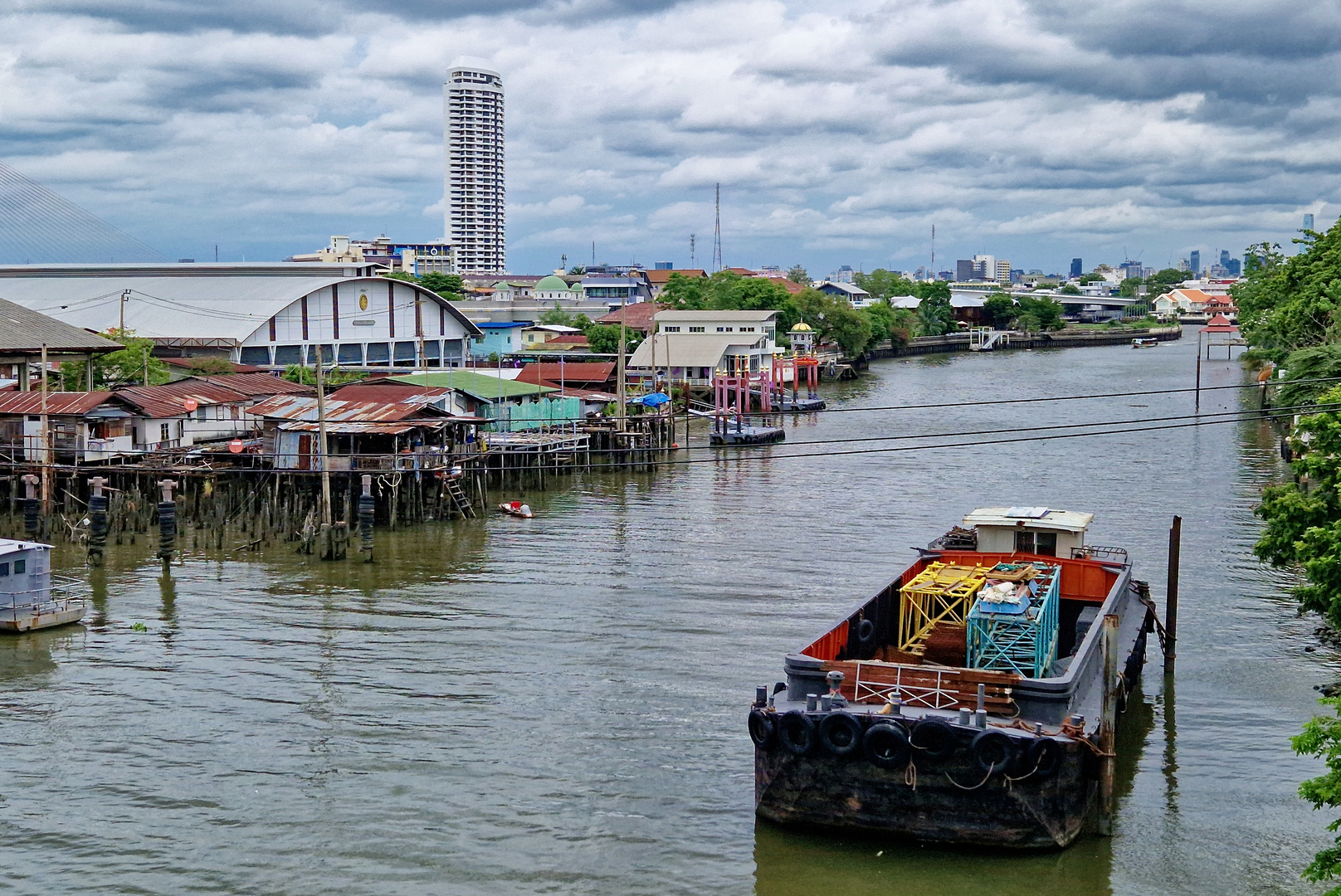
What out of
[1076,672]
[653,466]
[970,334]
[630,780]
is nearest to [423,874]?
[630,780]

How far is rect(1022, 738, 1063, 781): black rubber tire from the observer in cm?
1538

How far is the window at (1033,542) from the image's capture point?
25.3 metres

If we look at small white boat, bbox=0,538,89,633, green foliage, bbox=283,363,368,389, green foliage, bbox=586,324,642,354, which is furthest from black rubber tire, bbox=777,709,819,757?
green foliage, bbox=586,324,642,354

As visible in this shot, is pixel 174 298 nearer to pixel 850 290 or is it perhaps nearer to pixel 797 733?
pixel 797 733

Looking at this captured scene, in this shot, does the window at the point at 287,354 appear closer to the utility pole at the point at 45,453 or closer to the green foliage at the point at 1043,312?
the utility pole at the point at 45,453

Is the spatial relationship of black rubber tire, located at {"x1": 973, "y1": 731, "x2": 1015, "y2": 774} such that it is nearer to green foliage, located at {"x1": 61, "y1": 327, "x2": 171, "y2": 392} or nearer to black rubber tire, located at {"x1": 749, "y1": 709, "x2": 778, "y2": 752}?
black rubber tire, located at {"x1": 749, "y1": 709, "x2": 778, "y2": 752}

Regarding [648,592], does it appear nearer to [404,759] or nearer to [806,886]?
[404,759]

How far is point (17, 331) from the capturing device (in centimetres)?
4522

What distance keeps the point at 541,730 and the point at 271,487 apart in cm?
2162

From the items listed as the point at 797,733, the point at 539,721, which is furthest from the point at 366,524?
the point at 797,733

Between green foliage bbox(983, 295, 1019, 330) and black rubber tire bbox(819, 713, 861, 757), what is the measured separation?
443ft

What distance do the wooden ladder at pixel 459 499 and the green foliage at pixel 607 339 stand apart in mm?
42717

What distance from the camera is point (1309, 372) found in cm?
3966

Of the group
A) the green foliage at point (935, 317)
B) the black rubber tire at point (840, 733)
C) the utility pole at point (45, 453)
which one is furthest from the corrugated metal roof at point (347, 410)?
the green foliage at point (935, 317)
